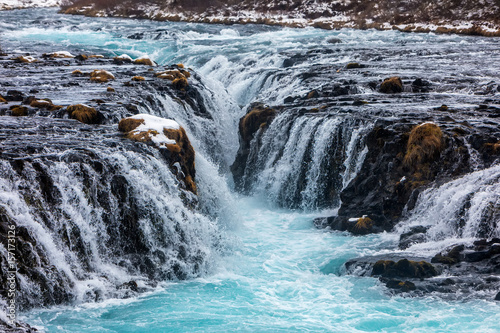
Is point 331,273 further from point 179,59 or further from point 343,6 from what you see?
point 343,6

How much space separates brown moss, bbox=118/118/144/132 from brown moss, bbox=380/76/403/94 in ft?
36.6

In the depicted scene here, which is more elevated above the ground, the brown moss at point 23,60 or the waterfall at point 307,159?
the brown moss at point 23,60

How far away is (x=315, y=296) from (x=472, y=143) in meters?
6.85

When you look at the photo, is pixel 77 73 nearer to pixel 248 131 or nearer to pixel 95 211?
pixel 248 131

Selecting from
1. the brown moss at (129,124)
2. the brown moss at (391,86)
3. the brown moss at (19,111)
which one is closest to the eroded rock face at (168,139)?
the brown moss at (129,124)

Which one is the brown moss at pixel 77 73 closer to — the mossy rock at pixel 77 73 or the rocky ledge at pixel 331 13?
the mossy rock at pixel 77 73

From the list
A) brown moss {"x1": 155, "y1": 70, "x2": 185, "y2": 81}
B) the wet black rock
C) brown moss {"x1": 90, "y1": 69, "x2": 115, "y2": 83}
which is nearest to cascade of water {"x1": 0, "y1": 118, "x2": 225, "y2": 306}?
the wet black rock

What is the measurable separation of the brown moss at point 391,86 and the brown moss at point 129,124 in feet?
36.6

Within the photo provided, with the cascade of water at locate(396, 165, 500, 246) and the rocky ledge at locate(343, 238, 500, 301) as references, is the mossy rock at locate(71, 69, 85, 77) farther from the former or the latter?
the rocky ledge at locate(343, 238, 500, 301)

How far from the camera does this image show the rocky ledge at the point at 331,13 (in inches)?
1975

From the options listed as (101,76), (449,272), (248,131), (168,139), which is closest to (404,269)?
(449,272)

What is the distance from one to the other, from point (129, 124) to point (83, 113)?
2.44 meters

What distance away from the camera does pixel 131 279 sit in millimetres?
11281

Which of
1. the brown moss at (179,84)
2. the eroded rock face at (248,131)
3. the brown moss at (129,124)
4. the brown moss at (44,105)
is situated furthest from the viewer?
the brown moss at (179,84)
